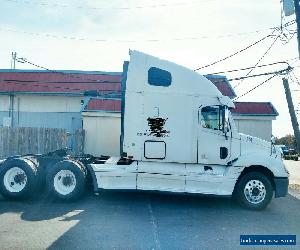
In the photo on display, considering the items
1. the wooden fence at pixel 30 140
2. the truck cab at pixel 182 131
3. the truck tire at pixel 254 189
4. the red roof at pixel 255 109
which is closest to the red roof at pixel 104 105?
the wooden fence at pixel 30 140

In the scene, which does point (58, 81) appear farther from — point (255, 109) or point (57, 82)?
point (255, 109)

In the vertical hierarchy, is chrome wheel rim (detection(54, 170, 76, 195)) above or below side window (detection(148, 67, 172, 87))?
below

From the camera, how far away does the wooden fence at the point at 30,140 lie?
1229cm

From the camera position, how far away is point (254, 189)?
8711 millimetres

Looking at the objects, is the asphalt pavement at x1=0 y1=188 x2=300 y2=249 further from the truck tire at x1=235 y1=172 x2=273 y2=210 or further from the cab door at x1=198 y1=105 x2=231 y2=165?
the cab door at x1=198 y1=105 x2=231 y2=165

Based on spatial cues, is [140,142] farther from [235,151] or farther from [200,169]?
[235,151]

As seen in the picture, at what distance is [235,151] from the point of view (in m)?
8.97

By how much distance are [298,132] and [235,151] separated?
12.4 ft

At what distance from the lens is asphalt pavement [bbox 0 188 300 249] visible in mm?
5770

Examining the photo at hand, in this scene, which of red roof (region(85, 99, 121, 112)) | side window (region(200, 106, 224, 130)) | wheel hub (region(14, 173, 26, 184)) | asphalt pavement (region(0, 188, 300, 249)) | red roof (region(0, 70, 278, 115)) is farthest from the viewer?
red roof (region(0, 70, 278, 115))

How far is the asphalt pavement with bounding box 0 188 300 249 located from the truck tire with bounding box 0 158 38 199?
293mm

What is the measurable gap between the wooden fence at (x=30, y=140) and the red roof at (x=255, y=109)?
1008 centimetres

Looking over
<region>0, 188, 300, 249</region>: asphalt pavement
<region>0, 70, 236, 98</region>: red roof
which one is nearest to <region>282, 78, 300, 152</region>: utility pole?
<region>0, 188, 300, 249</region>: asphalt pavement

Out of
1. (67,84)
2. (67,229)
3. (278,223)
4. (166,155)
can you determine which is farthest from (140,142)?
(67,84)
